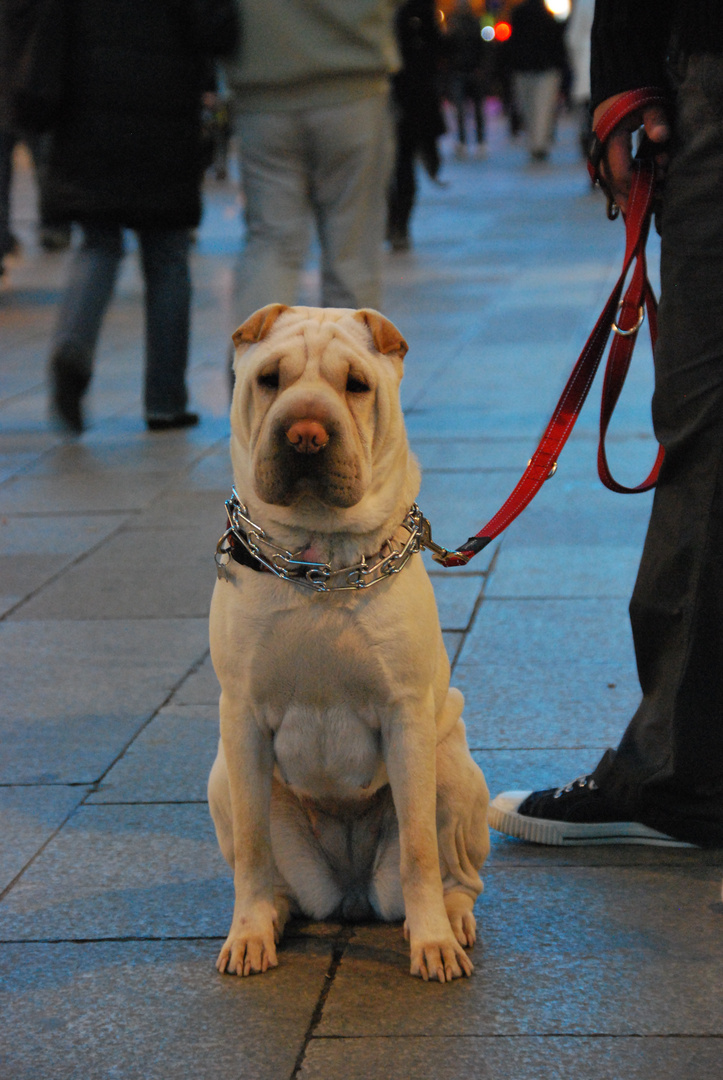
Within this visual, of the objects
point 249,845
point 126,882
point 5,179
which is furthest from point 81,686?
point 5,179

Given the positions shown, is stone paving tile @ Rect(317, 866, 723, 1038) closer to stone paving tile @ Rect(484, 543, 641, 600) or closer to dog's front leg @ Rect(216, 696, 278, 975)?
dog's front leg @ Rect(216, 696, 278, 975)

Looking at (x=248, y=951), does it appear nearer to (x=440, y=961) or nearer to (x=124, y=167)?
(x=440, y=961)

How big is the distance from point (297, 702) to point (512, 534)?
9.78 ft

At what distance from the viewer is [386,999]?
98.7 inches

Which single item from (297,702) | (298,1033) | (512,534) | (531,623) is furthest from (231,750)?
(512,534)

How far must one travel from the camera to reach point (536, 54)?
21812 mm

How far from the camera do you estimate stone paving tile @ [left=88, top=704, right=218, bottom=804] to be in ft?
11.2

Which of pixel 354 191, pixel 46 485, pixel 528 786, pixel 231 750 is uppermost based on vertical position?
pixel 354 191

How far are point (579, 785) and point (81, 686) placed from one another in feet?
5.42

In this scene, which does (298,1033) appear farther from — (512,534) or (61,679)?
(512,534)

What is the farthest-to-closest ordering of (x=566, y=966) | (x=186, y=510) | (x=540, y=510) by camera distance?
(x=186, y=510)
(x=540, y=510)
(x=566, y=966)

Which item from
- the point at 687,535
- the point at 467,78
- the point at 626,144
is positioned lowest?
the point at 467,78

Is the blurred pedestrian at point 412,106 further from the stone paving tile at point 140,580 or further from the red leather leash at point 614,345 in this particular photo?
the red leather leash at point 614,345

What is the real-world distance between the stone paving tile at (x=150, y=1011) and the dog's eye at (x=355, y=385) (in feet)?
3.60
